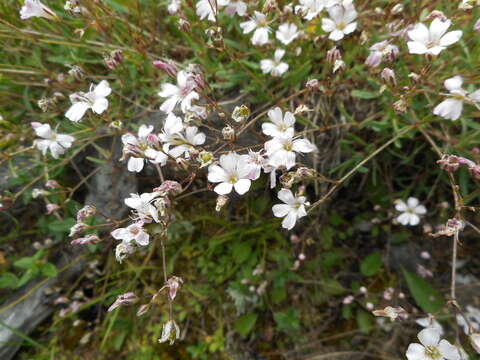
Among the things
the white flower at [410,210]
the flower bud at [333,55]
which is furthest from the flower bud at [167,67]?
the white flower at [410,210]

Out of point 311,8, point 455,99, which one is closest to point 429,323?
point 455,99

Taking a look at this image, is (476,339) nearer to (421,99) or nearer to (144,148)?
(421,99)

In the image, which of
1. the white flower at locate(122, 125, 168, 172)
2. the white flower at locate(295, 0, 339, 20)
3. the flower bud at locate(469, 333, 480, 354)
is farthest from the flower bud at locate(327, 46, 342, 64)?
the flower bud at locate(469, 333, 480, 354)

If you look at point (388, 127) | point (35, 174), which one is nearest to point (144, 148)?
point (35, 174)

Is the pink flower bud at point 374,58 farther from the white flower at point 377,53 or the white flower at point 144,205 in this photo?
the white flower at point 144,205

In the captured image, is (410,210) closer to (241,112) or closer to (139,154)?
(241,112)

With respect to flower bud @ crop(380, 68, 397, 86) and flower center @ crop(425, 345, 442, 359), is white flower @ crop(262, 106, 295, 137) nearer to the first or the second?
flower bud @ crop(380, 68, 397, 86)
